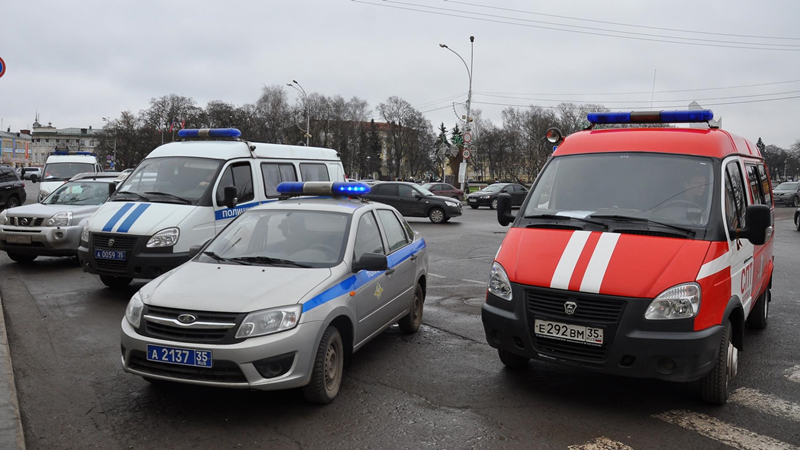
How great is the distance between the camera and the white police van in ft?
27.0

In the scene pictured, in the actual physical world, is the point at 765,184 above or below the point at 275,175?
above

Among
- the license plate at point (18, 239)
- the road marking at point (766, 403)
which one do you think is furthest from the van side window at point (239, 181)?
the road marking at point (766, 403)

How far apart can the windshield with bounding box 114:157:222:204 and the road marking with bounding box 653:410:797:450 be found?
6912mm

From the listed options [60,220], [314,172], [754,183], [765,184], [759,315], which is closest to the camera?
[754,183]

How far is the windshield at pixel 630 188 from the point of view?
512 cm

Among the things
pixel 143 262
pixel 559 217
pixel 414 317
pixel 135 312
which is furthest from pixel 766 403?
pixel 143 262

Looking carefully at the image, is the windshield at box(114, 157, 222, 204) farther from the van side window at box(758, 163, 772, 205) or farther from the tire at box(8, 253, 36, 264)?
the van side window at box(758, 163, 772, 205)

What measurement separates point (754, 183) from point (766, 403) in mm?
2807

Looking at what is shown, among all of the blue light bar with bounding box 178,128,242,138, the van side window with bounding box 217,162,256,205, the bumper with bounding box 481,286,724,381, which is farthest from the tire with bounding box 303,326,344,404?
the blue light bar with bounding box 178,128,242,138

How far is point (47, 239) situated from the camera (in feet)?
35.2

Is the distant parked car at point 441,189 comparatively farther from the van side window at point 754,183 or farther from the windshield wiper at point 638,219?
the windshield wiper at point 638,219

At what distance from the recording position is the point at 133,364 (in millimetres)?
4523

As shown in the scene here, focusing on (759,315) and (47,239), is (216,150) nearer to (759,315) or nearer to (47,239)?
(47,239)

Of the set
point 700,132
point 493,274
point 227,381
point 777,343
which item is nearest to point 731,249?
point 700,132
